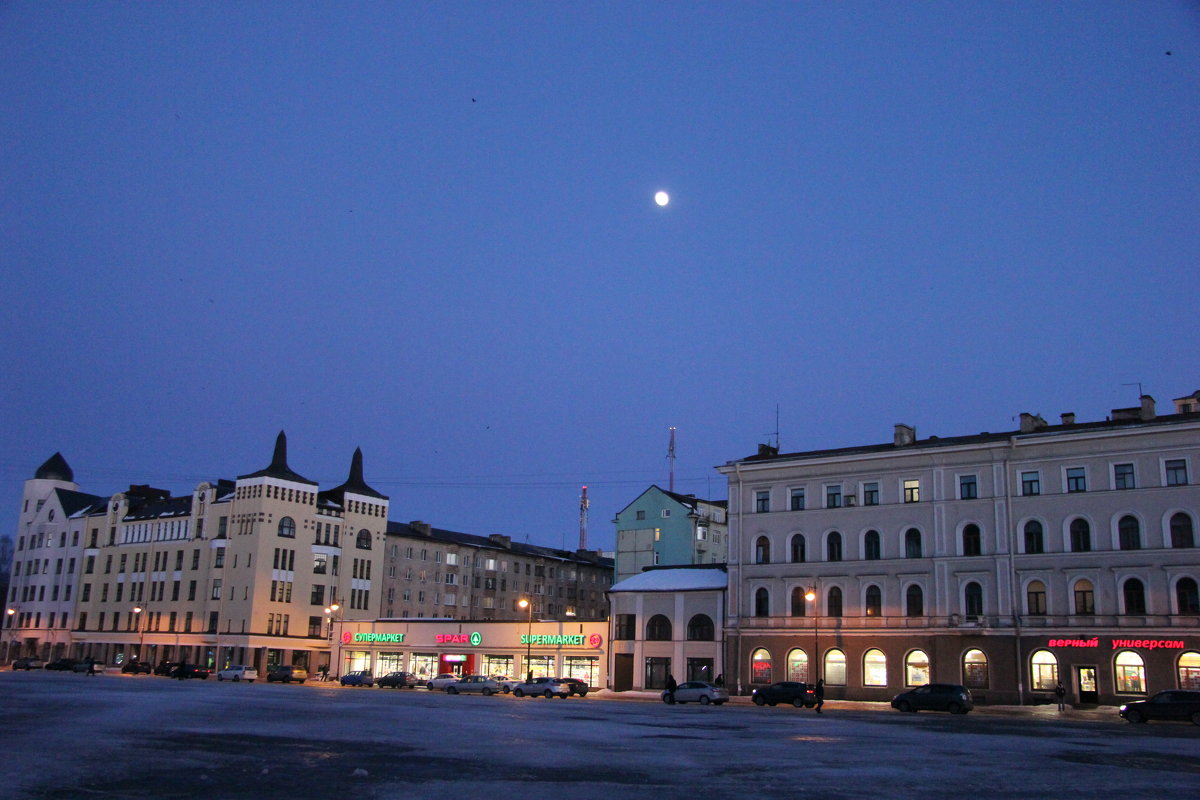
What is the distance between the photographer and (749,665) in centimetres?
6731

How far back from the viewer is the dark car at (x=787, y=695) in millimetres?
53469

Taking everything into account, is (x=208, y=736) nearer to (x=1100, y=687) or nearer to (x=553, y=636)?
(x=1100, y=687)

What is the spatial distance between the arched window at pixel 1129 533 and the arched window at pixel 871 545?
13.8 meters

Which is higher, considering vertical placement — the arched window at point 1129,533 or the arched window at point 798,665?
the arched window at point 1129,533

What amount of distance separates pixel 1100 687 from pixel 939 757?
36.9 metres

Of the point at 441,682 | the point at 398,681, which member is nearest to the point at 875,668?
the point at 441,682

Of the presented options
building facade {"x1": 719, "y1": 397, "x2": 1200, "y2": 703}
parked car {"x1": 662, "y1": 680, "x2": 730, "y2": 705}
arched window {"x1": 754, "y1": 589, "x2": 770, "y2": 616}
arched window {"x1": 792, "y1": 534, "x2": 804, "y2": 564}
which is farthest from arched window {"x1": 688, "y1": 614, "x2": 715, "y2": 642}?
parked car {"x1": 662, "y1": 680, "x2": 730, "y2": 705}

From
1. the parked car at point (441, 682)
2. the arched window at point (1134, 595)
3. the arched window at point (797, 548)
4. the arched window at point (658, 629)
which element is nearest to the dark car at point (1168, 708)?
the arched window at point (1134, 595)

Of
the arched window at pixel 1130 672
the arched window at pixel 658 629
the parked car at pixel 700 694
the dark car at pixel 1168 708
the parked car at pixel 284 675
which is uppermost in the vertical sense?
the arched window at pixel 658 629

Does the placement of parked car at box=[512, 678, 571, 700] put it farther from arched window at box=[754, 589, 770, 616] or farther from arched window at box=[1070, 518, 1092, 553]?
arched window at box=[1070, 518, 1092, 553]

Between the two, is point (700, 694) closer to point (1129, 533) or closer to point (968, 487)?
point (968, 487)

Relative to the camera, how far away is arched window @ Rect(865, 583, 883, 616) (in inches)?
2502

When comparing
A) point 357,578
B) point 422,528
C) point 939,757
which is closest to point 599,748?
point 939,757

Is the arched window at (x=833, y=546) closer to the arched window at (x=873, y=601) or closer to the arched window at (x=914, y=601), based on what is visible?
the arched window at (x=873, y=601)
